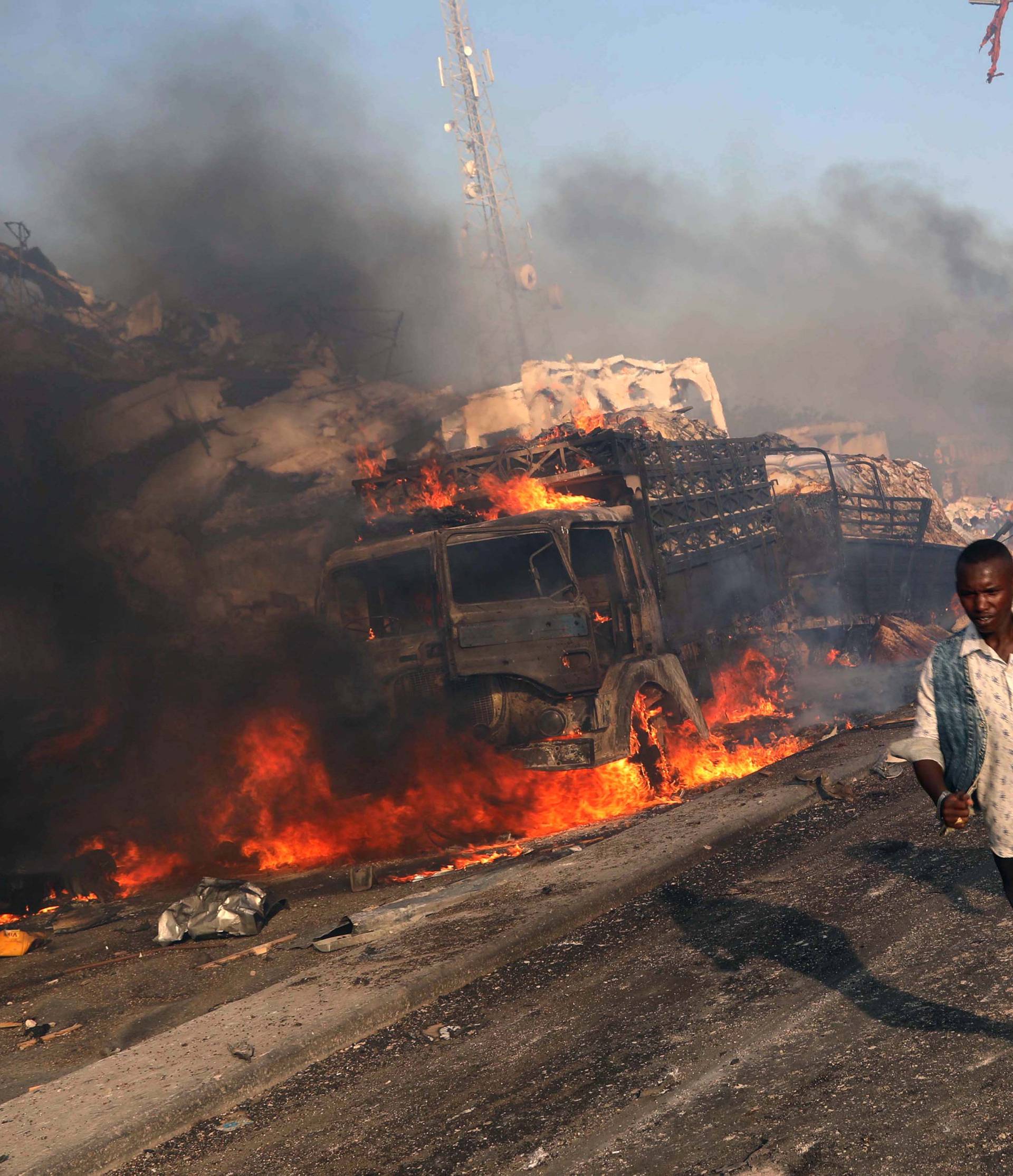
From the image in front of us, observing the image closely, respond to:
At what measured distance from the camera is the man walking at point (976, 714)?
9.88ft

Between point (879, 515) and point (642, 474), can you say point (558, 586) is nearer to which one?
point (642, 474)

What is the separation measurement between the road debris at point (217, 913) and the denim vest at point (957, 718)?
492 cm

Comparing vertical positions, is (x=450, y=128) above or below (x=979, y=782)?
above

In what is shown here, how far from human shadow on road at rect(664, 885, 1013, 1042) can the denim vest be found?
1030mm

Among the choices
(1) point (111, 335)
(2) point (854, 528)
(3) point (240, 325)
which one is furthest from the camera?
(3) point (240, 325)

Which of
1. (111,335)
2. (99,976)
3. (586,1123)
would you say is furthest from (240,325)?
(586,1123)

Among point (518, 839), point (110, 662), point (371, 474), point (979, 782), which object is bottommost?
point (518, 839)

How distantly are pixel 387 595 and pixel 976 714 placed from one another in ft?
22.4

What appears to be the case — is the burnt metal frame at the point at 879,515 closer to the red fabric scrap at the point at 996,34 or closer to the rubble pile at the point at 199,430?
the rubble pile at the point at 199,430

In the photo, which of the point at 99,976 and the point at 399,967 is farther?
the point at 99,976

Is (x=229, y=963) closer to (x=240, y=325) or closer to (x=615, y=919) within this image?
(x=615, y=919)

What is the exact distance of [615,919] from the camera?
5.72 meters

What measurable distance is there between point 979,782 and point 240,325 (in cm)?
2171

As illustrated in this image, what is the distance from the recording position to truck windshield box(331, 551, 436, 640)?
924 centimetres
